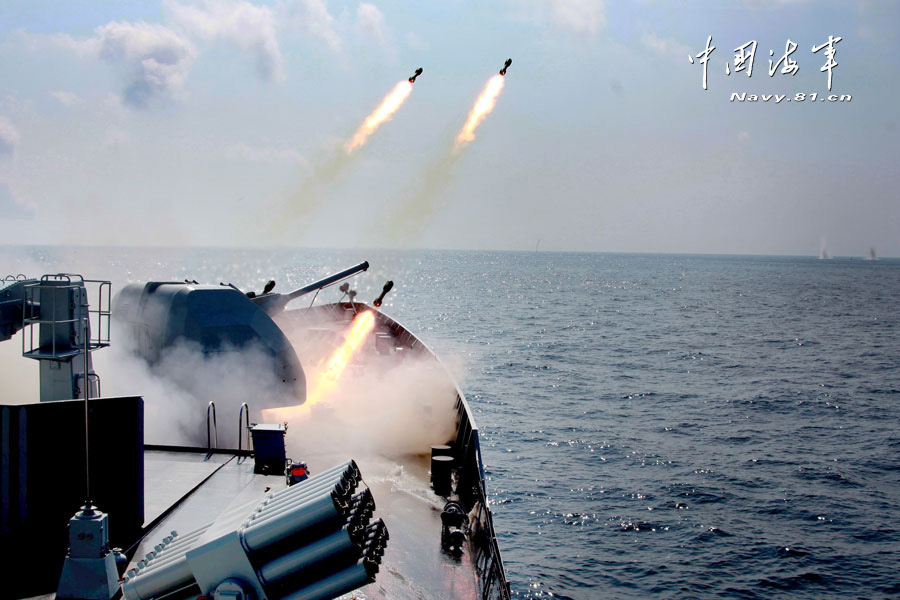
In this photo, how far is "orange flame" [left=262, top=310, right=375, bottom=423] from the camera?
78.6 ft

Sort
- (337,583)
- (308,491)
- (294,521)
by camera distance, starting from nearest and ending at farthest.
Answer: (294,521)
(337,583)
(308,491)

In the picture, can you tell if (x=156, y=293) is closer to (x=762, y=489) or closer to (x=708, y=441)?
(x=762, y=489)

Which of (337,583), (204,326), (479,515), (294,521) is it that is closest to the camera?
(294,521)

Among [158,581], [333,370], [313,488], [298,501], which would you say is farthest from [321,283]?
[298,501]

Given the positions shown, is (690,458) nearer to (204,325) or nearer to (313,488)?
(204,325)

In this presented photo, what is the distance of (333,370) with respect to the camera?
3086cm

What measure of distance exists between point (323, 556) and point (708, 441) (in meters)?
30.2

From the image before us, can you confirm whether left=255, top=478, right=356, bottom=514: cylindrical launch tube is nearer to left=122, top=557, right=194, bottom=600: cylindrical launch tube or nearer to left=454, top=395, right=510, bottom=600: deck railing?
left=122, top=557, right=194, bottom=600: cylindrical launch tube

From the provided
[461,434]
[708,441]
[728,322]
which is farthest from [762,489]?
[728,322]

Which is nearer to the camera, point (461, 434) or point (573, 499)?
point (461, 434)

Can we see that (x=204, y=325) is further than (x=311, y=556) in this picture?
Yes

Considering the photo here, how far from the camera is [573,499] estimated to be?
26.7 m

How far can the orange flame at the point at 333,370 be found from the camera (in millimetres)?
23969

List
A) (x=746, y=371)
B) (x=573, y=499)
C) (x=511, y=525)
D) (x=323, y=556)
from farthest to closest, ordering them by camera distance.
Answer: (x=746, y=371) → (x=573, y=499) → (x=511, y=525) → (x=323, y=556)
